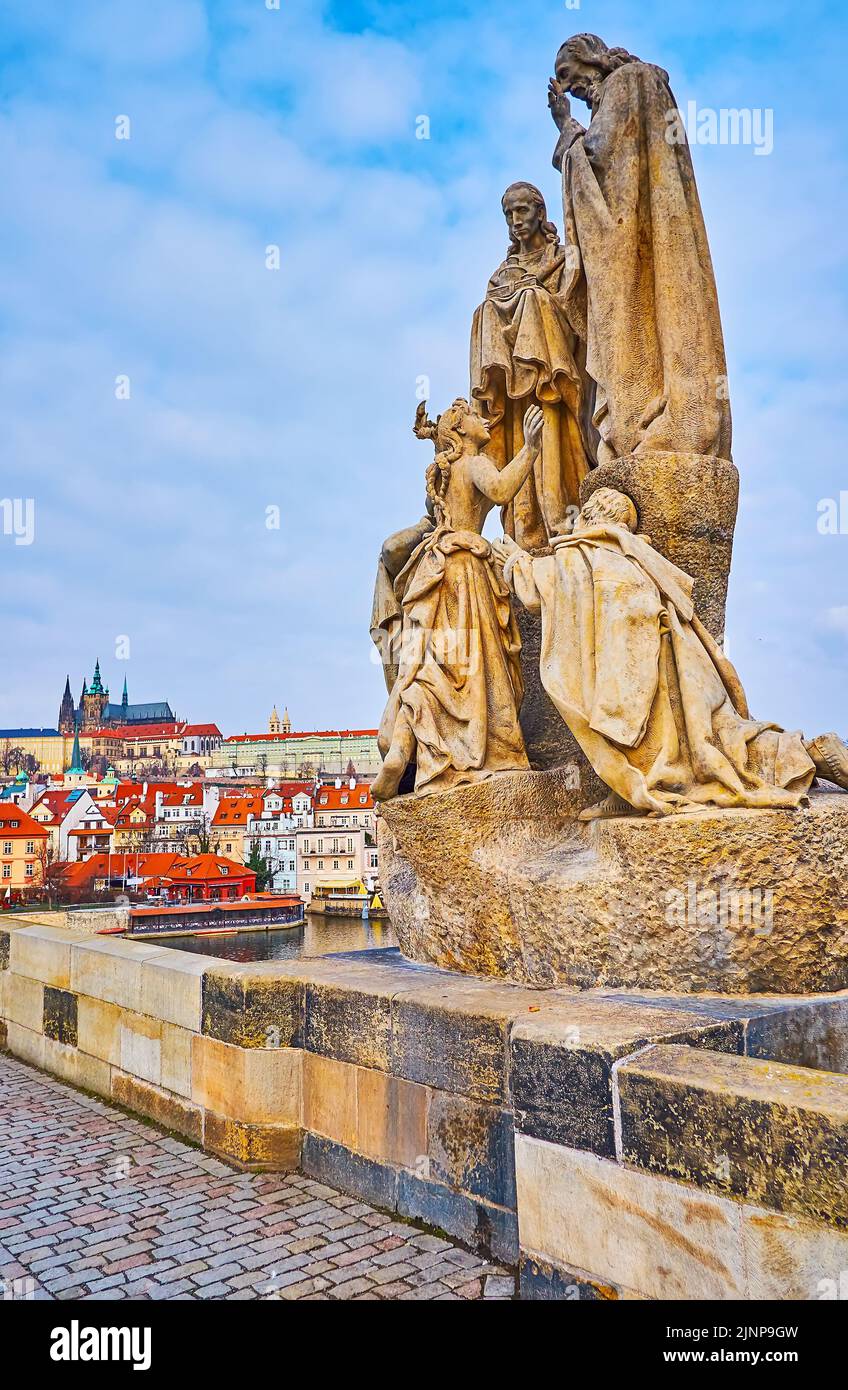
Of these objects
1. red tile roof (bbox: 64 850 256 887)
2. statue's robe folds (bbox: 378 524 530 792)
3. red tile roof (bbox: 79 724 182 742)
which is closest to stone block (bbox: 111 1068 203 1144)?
statue's robe folds (bbox: 378 524 530 792)

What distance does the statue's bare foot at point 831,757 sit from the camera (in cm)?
397

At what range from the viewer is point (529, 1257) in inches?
107

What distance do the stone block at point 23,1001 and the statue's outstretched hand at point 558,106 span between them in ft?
19.2

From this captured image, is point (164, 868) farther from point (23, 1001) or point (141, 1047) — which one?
point (141, 1047)

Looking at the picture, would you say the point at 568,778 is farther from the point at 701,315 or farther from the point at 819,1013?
the point at 701,315

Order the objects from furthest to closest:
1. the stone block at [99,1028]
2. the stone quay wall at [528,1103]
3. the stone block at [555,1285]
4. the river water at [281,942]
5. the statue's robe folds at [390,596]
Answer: the river water at [281,942], the statue's robe folds at [390,596], the stone block at [99,1028], the stone block at [555,1285], the stone quay wall at [528,1103]

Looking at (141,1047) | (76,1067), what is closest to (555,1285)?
(141,1047)

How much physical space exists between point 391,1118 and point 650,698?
71.0 inches

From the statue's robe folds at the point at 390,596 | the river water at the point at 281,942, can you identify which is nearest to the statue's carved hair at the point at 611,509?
the statue's robe folds at the point at 390,596

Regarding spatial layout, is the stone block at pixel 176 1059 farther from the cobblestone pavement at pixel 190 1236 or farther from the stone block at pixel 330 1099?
the stone block at pixel 330 1099

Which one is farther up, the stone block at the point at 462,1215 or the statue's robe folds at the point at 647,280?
the statue's robe folds at the point at 647,280

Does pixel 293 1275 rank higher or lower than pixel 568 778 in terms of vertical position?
lower

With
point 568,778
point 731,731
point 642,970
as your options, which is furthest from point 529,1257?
point 568,778

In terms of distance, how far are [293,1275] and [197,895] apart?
18.0 metres
